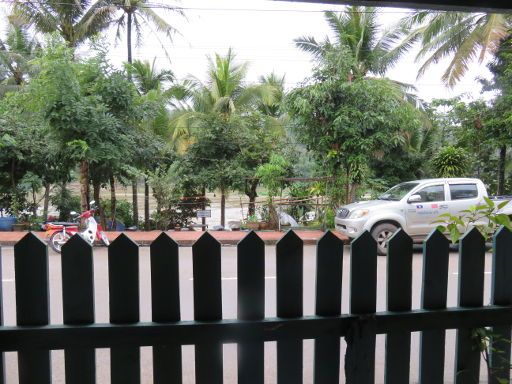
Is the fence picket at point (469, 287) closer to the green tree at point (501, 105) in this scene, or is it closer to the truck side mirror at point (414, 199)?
the truck side mirror at point (414, 199)

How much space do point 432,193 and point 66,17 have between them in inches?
481

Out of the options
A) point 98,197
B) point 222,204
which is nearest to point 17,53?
point 98,197

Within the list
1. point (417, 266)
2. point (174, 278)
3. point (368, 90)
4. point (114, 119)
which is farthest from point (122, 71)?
point (174, 278)

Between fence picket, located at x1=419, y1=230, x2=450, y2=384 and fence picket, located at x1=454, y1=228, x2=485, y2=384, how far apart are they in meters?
0.08

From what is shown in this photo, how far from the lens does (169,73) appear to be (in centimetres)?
1465

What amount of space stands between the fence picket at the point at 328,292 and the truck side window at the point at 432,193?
7.42 meters

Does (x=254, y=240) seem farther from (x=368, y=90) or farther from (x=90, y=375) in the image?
(x=368, y=90)

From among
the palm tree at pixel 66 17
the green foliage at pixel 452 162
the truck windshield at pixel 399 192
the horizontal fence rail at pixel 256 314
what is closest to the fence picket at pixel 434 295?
the horizontal fence rail at pixel 256 314

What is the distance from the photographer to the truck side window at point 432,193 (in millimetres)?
8266

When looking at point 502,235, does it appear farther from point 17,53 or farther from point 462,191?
point 17,53

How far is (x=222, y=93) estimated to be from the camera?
1508cm

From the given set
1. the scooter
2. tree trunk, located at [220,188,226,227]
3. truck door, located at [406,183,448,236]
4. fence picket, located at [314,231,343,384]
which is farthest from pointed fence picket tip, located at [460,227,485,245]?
tree trunk, located at [220,188,226,227]

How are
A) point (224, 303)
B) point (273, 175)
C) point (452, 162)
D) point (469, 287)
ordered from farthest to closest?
point (452, 162)
point (273, 175)
point (224, 303)
point (469, 287)

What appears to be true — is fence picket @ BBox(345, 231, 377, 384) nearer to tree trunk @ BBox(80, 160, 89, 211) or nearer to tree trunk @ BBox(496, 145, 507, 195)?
tree trunk @ BBox(80, 160, 89, 211)
